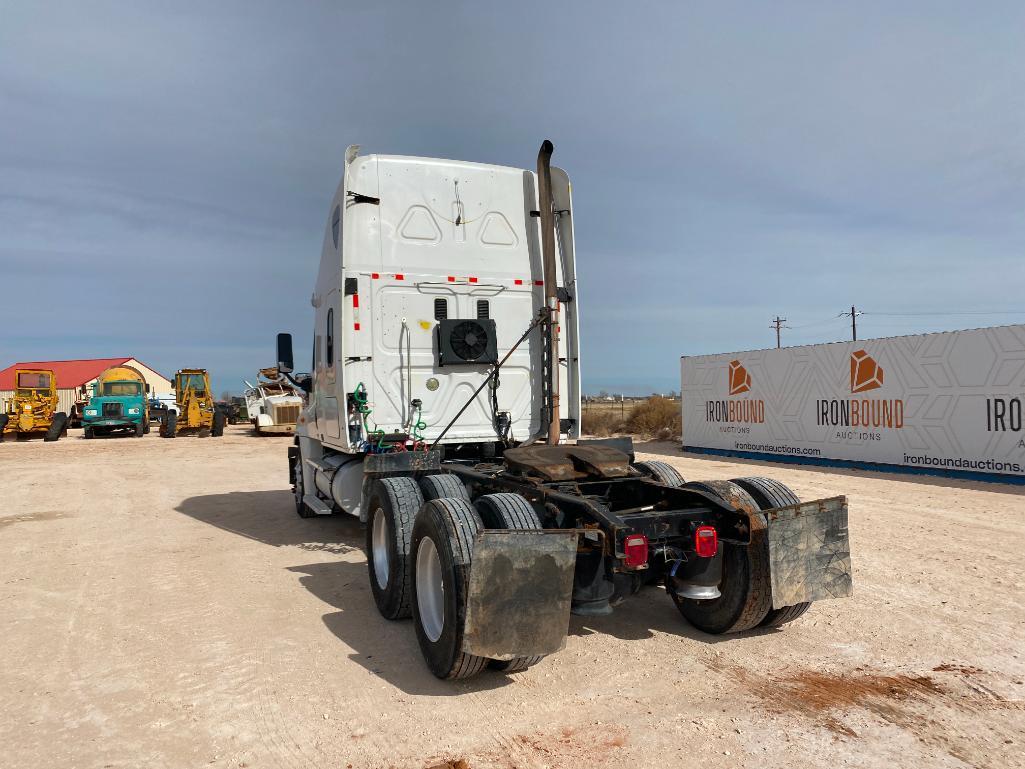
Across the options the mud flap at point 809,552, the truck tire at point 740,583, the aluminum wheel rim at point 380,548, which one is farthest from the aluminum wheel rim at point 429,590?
the mud flap at point 809,552

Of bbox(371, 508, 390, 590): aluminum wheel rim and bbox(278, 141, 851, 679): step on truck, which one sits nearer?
bbox(278, 141, 851, 679): step on truck

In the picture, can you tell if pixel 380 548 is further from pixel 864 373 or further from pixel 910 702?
pixel 864 373

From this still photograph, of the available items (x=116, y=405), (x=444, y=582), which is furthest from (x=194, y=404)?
(x=444, y=582)

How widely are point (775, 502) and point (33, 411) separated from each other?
30562mm

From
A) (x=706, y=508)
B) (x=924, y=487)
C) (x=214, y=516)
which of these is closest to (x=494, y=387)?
(x=706, y=508)

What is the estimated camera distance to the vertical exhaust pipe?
23.2 ft

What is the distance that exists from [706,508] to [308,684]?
2.58 metres

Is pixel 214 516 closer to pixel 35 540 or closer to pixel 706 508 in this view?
pixel 35 540

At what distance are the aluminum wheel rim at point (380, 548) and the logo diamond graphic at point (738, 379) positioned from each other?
634 inches

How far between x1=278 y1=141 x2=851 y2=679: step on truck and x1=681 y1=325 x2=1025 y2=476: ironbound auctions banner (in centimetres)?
1059

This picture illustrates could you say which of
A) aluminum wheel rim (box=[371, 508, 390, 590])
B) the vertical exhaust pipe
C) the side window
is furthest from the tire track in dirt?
the side window

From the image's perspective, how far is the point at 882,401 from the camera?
16203mm

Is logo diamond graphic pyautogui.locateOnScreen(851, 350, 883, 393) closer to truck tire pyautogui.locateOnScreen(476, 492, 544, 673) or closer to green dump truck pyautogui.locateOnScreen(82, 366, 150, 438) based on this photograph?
truck tire pyautogui.locateOnScreen(476, 492, 544, 673)

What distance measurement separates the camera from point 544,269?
24.1ft
